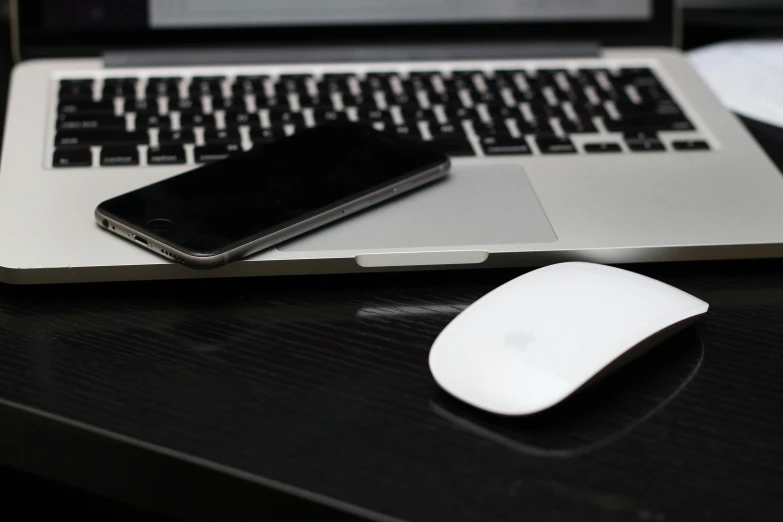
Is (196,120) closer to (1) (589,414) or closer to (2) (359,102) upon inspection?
(2) (359,102)

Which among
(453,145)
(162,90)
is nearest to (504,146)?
(453,145)

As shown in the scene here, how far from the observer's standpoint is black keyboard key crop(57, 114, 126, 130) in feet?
1.78

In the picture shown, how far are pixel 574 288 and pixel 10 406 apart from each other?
0.24 m

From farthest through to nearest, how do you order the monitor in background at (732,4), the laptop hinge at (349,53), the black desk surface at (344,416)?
the monitor in background at (732,4)
the laptop hinge at (349,53)
the black desk surface at (344,416)

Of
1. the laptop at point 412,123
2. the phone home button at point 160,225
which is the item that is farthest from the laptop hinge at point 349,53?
the phone home button at point 160,225

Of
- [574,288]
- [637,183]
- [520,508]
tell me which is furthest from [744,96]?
[520,508]

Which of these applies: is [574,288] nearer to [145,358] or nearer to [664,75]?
[145,358]

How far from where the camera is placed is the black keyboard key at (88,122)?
21.4 inches

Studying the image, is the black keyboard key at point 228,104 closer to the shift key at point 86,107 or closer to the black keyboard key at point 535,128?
the shift key at point 86,107

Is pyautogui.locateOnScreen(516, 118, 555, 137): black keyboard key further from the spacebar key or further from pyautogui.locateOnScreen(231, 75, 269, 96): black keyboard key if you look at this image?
pyautogui.locateOnScreen(231, 75, 269, 96): black keyboard key

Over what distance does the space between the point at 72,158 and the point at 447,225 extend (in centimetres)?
23

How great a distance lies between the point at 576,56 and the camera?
679 millimetres

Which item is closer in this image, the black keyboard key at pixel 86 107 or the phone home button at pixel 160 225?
the phone home button at pixel 160 225

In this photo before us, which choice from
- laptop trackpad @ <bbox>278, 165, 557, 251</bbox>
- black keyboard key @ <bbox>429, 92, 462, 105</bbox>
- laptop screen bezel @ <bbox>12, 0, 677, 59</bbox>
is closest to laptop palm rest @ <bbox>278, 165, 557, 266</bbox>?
laptop trackpad @ <bbox>278, 165, 557, 251</bbox>
